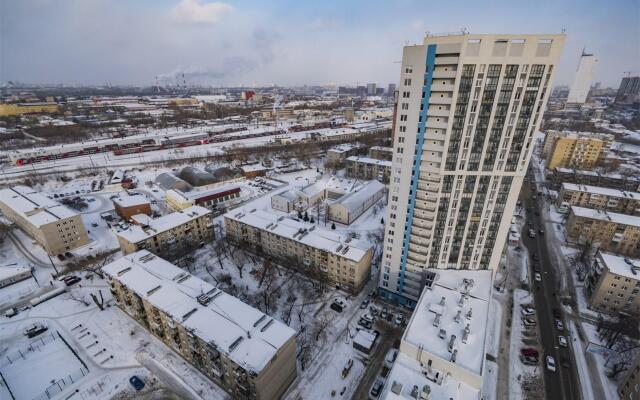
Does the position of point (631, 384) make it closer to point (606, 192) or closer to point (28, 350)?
point (606, 192)

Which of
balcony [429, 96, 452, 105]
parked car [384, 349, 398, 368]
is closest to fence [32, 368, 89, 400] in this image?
parked car [384, 349, 398, 368]

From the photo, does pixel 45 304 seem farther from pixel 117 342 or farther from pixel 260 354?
pixel 260 354

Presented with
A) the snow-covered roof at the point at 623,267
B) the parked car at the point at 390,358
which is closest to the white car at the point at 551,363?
the snow-covered roof at the point at 623,267

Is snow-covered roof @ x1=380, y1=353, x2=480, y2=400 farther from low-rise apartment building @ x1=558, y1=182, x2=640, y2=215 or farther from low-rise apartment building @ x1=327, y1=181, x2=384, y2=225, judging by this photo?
low-rise apartment building @ x1=558, y1=182, x2=640, y2=215

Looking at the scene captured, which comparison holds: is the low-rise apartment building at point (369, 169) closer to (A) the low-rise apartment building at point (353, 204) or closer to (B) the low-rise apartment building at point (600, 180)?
(A) the low-rise apartment building at point (353, 204)

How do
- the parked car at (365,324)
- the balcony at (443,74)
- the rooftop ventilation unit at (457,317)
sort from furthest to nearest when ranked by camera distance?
1. the parked car at (365,324)
2. the rooftop ventilation unit at (457,317)
3. the balcony at (443,74)

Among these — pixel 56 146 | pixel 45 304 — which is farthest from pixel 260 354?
pixel 56 146
